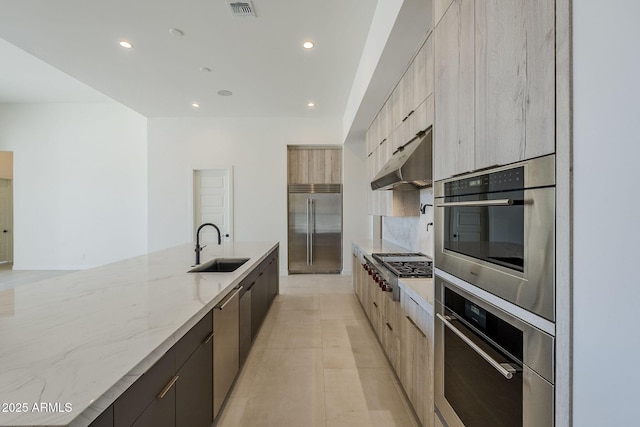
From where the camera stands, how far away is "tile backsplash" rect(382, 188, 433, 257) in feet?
9.55

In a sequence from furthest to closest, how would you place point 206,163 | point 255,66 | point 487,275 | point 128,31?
point 206,163 → point 255,66 → point 128,31 → point 487,275

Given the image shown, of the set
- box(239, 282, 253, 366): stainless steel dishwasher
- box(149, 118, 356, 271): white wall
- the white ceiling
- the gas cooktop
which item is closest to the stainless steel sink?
box(239, 282, 253, 366): stainless steel dishwasher

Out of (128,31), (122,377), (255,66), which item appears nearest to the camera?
(122,377)

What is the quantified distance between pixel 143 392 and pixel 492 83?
64.9 inches

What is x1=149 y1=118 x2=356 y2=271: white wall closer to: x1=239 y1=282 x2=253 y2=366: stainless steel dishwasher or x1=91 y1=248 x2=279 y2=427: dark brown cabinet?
x1=239 y1=282 x2=253 y2=366: stainless steel dishwasher

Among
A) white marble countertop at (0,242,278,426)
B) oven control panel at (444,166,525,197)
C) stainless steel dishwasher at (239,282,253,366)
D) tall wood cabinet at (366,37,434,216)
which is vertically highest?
tall wood cabinet at (366,37,434,216)

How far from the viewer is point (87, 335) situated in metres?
1.03

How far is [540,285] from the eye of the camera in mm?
768

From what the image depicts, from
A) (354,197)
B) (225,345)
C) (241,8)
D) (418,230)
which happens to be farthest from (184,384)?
(354,197)

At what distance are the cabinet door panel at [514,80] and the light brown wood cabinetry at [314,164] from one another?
16.0ft

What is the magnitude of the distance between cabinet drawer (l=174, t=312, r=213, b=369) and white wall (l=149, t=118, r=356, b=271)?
14.1 ft
